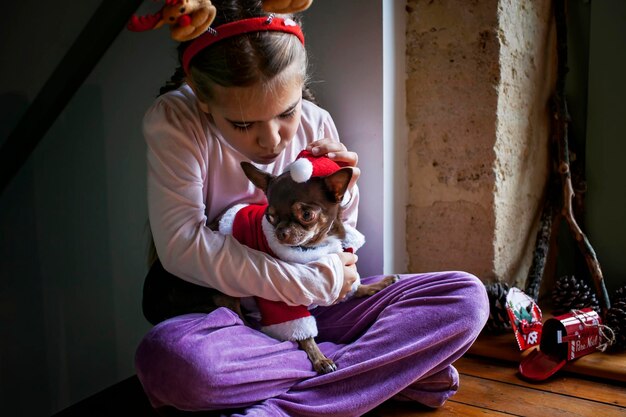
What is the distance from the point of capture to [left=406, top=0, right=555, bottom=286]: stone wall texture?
57.5 inches

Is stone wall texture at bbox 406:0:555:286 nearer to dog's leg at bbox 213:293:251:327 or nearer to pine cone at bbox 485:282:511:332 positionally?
pine cone at bbox 485:282:511:332

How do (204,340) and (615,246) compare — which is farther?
(615,246)

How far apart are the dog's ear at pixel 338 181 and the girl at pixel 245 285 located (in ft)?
0.41

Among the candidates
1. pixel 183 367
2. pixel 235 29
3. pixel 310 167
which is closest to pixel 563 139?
pixel 310 167

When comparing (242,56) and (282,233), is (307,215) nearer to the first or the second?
(282,233)

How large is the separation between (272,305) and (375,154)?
1.83ft

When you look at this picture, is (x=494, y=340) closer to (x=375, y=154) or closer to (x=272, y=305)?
(x=375, y=154)

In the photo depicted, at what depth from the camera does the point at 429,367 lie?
1.12 metres

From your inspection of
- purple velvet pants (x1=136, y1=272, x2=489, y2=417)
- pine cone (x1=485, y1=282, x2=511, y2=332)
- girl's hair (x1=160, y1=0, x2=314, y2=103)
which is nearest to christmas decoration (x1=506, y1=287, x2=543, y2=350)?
pine cone (x1=485, y1=282, x2=511, y2=332)

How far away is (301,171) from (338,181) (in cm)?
8

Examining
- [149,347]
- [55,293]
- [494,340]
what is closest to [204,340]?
[149,347]

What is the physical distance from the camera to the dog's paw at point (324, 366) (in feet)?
3.57

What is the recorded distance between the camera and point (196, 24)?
896 millimetres

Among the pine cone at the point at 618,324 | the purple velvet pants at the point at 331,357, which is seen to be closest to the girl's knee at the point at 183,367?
the purple velvet pants at the point at 331,357
